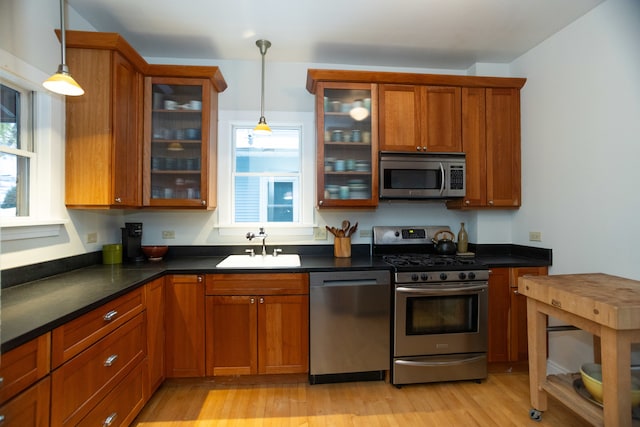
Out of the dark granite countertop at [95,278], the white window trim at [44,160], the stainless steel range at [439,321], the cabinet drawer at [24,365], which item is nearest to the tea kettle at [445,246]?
the dark granite countertop at [95,278]

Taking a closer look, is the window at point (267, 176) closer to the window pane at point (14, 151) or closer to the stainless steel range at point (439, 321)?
the stainless steel range at point (439, 321)

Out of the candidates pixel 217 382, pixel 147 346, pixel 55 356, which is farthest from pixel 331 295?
pixel 55 356

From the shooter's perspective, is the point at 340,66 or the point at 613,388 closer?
the point at 613,388

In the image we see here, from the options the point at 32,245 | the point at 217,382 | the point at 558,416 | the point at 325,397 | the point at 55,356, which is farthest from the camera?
the point at 217,382

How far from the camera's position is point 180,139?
2.51 metres

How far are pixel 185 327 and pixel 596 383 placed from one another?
8.46 feet

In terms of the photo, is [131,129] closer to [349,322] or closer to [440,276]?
[349,322]

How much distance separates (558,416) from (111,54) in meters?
3.83

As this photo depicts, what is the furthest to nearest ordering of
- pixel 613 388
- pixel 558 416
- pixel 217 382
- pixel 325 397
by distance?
pixel 217 382
pixel 325 397
pixel 558 416
pixel 613 388

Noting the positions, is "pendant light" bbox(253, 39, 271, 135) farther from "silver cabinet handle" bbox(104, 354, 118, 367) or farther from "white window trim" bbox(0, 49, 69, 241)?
"silver cabinet handle" bbox(104, 354, 118, 367)

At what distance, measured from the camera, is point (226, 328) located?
2.24 meters

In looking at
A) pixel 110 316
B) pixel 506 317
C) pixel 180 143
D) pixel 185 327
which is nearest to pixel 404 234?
pixel 506 317

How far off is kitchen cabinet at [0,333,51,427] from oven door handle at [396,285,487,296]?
1993 mm

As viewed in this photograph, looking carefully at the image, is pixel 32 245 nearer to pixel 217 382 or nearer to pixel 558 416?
pixel 217 382
